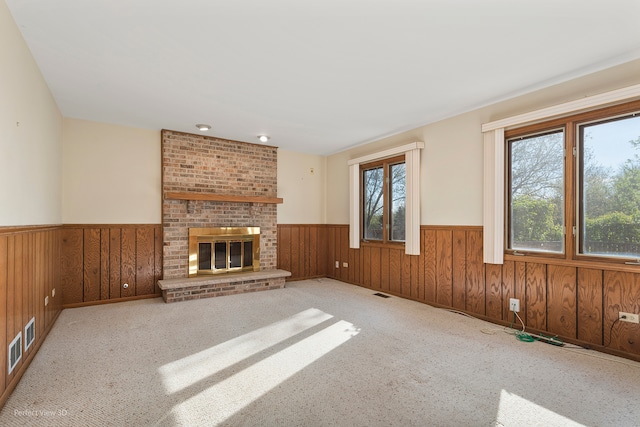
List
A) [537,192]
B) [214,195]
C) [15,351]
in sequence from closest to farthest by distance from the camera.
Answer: [15,351] < [537,192] < [214,195]

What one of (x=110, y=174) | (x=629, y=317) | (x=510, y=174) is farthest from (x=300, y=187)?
(x=629, y=317)

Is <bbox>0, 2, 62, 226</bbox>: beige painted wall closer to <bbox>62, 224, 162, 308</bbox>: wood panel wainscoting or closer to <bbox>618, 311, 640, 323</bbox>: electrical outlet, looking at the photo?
<bbox>62, 224, 162, 308</bbox>: wood panel wainscoting

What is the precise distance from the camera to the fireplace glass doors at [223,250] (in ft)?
15.7

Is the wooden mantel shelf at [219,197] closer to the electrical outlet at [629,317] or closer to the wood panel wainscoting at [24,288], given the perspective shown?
the wood panel wainscoting at [24,288]

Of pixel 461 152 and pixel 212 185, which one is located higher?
pixel 461 152

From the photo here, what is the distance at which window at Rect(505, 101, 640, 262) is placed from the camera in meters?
2.60

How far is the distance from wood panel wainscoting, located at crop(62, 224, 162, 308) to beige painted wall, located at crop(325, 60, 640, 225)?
398cm

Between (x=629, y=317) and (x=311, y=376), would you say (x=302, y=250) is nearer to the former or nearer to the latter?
(x=311, y=376)

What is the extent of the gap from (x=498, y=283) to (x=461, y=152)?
5.20 feet

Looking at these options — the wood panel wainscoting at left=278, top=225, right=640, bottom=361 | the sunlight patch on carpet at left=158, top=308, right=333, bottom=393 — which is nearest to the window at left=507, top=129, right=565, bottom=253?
the wood panel wainscoting at left=278, top=225, right=640, bottom=361

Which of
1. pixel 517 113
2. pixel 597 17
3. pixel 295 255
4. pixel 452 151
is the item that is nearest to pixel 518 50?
pixel 597 17

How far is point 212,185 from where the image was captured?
502 cm

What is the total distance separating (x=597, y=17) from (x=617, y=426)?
2.52 meters

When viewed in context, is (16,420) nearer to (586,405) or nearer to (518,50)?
(586,405)
